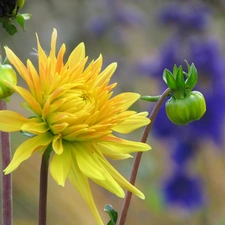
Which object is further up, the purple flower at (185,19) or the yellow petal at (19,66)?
the purple flower at (185,19)

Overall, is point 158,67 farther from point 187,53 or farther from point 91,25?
point 91,25

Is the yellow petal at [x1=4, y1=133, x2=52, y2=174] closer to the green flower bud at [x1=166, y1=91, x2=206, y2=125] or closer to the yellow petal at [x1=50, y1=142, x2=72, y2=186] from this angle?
the yellow petal at [x1=50, y1=142, x2=72, y2=186]

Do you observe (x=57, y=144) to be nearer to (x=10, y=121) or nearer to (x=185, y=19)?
(x=10, y=121)

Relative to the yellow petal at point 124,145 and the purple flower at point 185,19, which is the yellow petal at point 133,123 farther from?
the purple flower at point 185,19

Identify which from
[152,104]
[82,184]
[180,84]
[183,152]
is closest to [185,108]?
[180,84]

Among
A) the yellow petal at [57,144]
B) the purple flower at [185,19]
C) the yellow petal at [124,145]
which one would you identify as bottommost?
the yellow petal at [57,144]

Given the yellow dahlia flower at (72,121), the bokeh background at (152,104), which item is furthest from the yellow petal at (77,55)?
the bokeh background at (152,104)

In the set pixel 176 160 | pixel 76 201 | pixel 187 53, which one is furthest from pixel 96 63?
pixel 76 201
